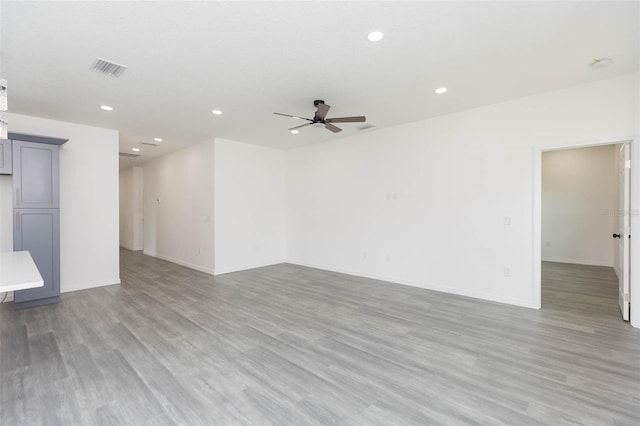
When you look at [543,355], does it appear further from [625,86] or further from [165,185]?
[165,185]

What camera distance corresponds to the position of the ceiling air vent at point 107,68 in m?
2.96

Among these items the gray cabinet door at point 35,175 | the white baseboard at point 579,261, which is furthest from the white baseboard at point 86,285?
the white baseboard at point 579,261

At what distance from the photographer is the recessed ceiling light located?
2.49 metres

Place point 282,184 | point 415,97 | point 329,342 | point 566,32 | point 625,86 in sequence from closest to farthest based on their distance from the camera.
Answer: point 566,32, point 329,342, point 625,86, point 415,97, point 282,184

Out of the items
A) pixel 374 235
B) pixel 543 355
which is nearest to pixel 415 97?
pixel 374 235

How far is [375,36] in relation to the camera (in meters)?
2.53

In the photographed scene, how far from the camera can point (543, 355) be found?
8.79 ft

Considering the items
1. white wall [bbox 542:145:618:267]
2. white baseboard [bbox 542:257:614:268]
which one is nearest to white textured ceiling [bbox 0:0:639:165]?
white wall [bbox 542:145:618:267]

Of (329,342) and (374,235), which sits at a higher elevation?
(374,235)

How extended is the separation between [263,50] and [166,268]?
5.72m

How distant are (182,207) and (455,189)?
6.11m

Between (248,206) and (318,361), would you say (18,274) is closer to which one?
(318,361)

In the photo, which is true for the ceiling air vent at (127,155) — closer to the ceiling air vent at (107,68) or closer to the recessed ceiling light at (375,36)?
the ceiling air vent at (107,68)

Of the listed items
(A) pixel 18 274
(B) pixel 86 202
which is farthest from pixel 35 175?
(A) pixel 18 274
